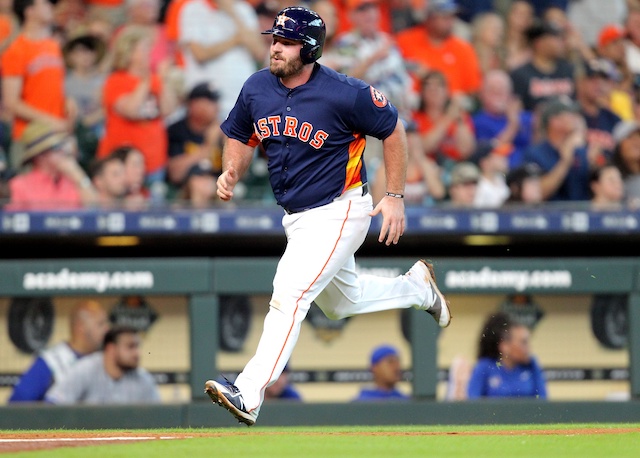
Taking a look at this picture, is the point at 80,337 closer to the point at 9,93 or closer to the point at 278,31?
the point at 9,93

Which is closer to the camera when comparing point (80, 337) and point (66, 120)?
point (80, 337)

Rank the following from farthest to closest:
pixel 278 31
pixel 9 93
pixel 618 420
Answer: pixel 9 93 < pixel 618 420 < pixel 278 31

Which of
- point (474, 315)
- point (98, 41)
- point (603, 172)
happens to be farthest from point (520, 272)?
point (98, 41)

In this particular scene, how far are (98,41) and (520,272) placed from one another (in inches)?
153

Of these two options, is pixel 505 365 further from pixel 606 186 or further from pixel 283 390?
pixel 606 186

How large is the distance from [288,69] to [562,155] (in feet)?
14.7

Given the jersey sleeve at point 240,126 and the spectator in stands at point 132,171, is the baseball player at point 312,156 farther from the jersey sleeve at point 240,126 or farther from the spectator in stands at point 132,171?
the spectator in stands at point 132,171

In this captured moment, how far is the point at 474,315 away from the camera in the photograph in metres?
7.69

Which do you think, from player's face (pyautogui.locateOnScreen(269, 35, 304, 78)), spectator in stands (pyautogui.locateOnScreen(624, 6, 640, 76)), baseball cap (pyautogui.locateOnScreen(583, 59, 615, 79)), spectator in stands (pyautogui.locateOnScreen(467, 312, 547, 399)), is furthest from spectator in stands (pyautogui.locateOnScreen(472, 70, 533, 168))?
player's face (pyautogui.locateOnScreen(269, 35, 304, 78))

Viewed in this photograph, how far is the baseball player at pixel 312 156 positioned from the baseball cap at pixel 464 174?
11.5 ft

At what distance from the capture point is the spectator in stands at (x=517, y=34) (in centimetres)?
977

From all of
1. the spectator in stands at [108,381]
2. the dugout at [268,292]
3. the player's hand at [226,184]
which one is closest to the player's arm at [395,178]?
the player's hand at [226,184]

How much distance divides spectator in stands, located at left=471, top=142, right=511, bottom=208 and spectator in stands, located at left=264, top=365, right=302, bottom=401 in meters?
2.08

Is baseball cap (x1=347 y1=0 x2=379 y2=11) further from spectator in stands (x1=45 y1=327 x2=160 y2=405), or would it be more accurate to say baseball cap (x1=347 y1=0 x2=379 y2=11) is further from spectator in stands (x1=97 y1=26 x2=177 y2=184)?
spectator in stands (x1=45 y1=327 x2=160 y2=405)
